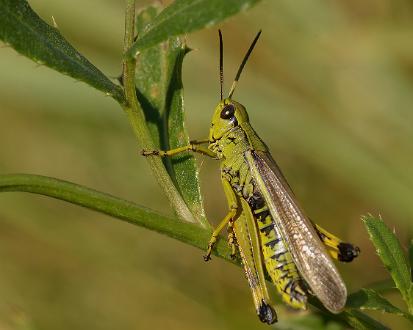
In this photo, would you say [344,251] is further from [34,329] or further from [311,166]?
[311,166]

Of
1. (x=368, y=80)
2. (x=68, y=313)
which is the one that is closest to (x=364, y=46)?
(x=368, y=80)

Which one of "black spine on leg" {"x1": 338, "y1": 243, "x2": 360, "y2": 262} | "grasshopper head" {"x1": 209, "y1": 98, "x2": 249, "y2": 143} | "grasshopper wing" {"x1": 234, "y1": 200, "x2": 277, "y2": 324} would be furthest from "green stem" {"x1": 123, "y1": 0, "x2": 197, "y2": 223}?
"grasshopper head" {"x1": 209, "y1": 98, "x2": 249, "y2": 143}

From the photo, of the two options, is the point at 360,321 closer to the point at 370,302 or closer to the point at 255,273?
the point at 370,302

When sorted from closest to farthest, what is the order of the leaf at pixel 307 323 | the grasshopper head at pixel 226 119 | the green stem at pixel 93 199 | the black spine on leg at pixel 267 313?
the green stem at pixel 93 199 < the leaf at pixel 307 323 < the black spine on leg at pixel 267 313 < the grasshopper head at pixel 226 119

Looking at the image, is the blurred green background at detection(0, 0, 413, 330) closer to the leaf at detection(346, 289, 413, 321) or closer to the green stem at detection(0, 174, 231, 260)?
the leaf at detection(346, 289, 413, 321)

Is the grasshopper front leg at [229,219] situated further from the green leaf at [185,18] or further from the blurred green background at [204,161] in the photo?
the blurred green background at [204,161]

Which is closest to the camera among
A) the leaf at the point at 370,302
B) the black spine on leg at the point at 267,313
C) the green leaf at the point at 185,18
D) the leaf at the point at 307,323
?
the green leaf at the point at 185,18

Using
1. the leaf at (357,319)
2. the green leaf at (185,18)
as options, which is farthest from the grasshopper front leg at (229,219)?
the green leaf at (185,18)

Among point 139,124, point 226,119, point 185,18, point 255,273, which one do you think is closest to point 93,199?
point 139,124
